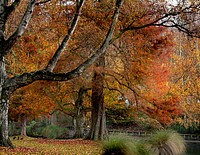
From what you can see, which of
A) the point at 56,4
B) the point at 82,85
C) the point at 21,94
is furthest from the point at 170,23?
the point at 21,94

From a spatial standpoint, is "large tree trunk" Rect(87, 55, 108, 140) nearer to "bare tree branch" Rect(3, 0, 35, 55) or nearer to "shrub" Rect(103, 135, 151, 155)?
"bare tree branch" Rect(3, 0, 35, 55)

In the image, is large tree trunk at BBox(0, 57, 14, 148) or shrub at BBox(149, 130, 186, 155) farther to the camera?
shrub at BBox(149, 130, 186, 155)

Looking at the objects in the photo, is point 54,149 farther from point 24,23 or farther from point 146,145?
point 24,23

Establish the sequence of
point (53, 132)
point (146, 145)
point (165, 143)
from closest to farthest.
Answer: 1. point (146, 145)
2. point (165, 143)
3. point (53, 132)

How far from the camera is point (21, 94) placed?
20.7 m

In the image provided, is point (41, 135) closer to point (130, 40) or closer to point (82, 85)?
point (82, 85)

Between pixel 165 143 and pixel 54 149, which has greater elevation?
pixel 165 143

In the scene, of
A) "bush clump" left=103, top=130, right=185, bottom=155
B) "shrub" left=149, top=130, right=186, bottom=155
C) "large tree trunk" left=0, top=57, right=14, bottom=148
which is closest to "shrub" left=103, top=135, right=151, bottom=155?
"bush clump" left=103, top=130, right=185, bottom=155

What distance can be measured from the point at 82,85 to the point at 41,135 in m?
12.4

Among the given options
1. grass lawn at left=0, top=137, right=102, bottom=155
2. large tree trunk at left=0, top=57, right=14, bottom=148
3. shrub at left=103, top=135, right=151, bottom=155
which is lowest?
grass lawn at left=0, top=137, right=102, bottom=155

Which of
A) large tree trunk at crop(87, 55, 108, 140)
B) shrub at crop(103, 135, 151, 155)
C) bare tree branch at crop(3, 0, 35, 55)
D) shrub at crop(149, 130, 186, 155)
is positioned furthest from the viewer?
large tree trunk at crop(87, 55, 108, 140)

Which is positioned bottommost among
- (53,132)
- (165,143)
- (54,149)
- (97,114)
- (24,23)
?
(54,149)

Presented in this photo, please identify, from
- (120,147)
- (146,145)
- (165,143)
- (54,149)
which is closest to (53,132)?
(54,149)

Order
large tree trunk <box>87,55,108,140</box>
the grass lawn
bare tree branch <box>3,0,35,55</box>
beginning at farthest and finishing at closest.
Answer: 1. large tree trunk <box>87,55,108,140</box>
2. the grass lawn
3. bare tree branch <box>3,0,35,55</box>
